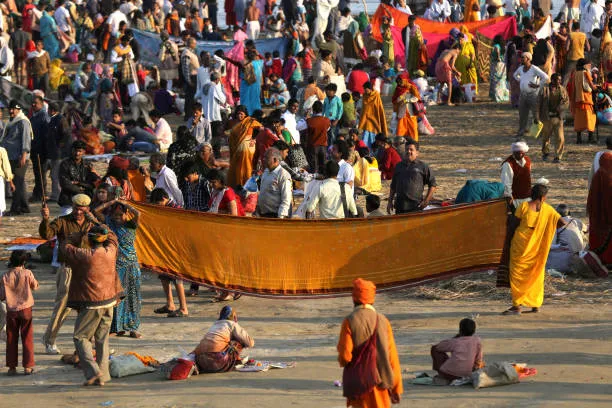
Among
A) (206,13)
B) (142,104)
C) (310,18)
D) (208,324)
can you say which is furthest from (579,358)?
(206,13)

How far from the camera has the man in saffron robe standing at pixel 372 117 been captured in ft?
71.1

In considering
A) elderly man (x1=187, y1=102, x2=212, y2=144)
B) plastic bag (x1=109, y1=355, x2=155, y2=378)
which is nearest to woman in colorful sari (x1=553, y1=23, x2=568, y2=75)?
elderly man (x1=187, y1=102, x2=212, y2=144)

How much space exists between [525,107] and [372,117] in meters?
2.83

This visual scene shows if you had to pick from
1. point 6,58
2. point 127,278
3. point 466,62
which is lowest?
point 127,278

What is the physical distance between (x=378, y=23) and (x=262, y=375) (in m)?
19.9

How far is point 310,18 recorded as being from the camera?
33062mm

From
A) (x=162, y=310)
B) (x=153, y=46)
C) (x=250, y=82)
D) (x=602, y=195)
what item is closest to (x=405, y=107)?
(x=250, y=82)

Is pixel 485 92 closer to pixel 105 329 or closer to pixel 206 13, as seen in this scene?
pixel 206 13

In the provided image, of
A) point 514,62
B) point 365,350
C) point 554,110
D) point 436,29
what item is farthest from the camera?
point 436,29

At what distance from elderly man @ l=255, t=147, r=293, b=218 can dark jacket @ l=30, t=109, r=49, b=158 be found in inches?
217

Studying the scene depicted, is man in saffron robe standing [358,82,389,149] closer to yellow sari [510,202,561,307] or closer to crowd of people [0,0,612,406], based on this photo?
crowd of people [0,0,612,406]

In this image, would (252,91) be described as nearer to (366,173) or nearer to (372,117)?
(372,117)

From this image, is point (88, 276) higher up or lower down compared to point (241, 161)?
lower down

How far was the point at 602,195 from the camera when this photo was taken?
48.7 ft
